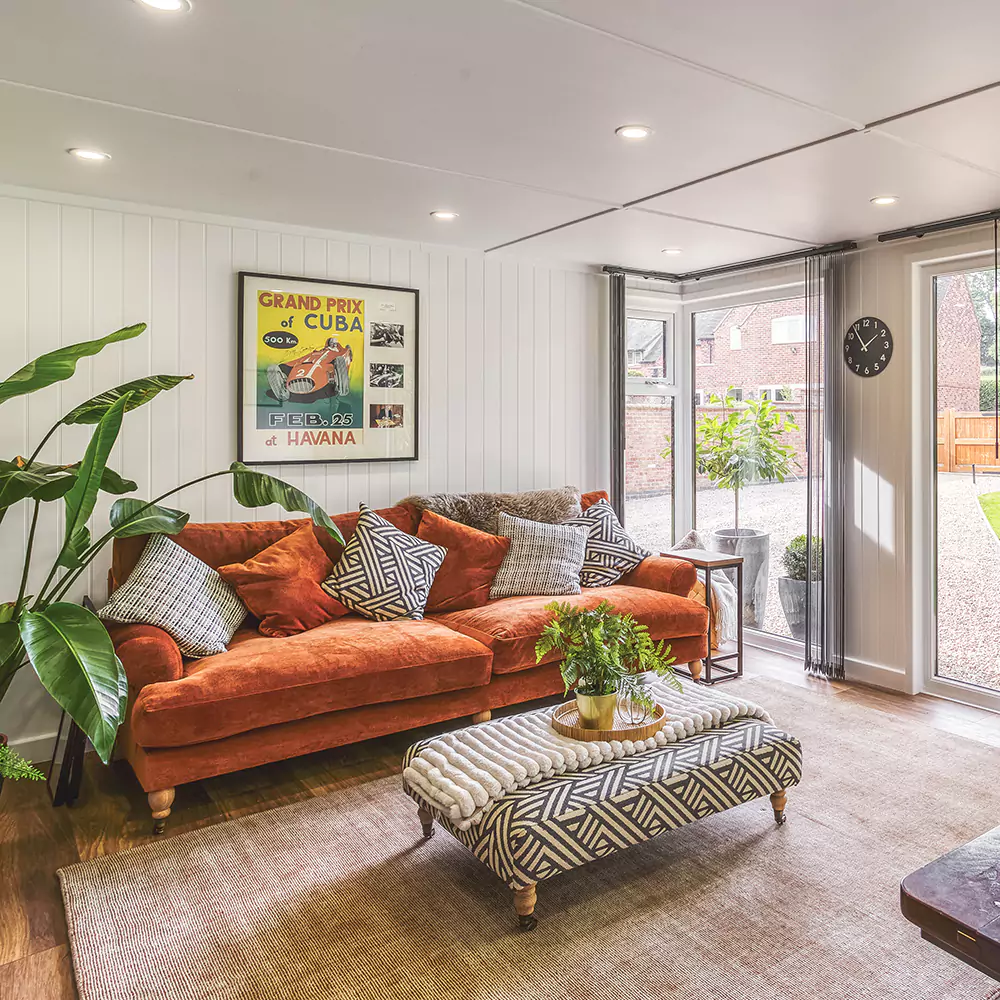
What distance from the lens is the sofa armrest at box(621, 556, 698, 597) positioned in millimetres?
4523

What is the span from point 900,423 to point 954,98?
2.21 m

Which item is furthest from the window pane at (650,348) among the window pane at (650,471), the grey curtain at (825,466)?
the grey curtain at (825,466)

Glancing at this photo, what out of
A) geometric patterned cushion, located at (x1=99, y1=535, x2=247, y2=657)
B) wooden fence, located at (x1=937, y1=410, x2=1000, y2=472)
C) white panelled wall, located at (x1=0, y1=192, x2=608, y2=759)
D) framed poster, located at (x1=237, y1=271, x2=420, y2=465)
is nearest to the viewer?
geometric patterned cushion, located at (x1=99, y1=535, x2=247, y2=657)

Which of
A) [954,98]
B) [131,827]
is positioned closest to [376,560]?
[131,827]

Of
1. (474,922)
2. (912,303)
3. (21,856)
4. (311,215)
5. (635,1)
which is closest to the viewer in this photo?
(635,1)

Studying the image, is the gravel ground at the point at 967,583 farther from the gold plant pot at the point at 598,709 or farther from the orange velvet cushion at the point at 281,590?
the orange velvet cushion at the point at 281,590

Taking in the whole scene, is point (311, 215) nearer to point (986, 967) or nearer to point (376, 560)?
point (376, 560)

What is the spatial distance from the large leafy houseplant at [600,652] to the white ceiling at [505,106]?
1.68 metres

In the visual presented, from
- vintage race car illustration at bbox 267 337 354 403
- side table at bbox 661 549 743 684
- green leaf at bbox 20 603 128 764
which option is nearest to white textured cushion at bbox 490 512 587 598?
side table at bbox 661 549 743 684

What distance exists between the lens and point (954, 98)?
2541 millimetres

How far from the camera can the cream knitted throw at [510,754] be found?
2.37 m

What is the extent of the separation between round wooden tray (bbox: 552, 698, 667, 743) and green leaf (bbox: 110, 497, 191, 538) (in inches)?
69.7

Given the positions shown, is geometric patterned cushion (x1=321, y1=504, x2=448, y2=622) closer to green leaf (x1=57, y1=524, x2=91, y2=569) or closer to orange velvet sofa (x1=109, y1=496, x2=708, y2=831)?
orange velvet sofa (x1=109, y1=496, x2=708, y2=831)

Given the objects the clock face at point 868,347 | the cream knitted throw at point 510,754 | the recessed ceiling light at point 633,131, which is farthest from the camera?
the clock face at point 868,347
